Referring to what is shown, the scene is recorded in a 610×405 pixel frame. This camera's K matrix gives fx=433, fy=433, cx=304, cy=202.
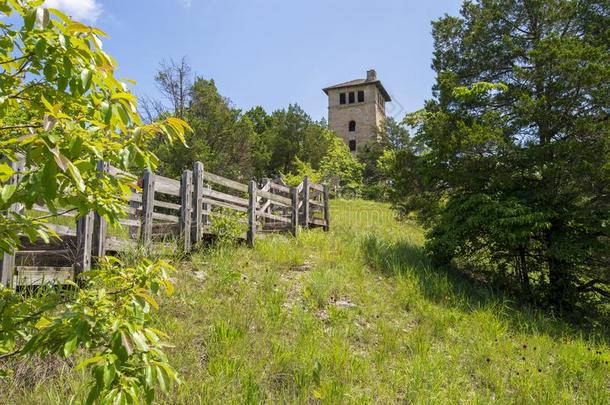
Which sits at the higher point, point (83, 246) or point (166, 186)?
point (166, 186)

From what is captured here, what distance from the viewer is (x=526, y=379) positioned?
5219mm

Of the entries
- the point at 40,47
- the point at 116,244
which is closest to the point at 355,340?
the point at 116,244

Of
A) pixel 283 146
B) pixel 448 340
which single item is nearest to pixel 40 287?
pixel 448 340

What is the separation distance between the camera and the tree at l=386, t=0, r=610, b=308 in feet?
28.3

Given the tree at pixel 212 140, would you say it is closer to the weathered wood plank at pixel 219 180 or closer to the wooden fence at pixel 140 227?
the wooden fence at pixel 140 227

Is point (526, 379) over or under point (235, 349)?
under

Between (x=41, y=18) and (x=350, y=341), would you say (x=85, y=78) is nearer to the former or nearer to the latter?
(x=41, y=18)

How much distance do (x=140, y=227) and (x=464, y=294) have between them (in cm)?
606

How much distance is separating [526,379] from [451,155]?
5.77 metres

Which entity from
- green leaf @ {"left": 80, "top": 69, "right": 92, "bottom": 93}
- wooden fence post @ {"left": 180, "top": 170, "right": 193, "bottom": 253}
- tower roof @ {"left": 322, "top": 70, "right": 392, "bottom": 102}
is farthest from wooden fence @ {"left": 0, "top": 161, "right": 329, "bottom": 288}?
tower roof @ {"left": 322, "top": 70, "right": 392, "bottom": 102}

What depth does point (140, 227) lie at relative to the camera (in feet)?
23.2

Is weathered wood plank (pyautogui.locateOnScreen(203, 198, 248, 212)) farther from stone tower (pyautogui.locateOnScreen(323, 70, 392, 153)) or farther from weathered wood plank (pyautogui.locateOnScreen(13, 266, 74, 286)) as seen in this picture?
stone tower (pyautogui.locateOnScreen(323, 70, 392, 153))

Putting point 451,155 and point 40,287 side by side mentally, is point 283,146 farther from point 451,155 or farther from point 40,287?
point 40,287

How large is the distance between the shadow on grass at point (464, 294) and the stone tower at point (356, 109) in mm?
35176
